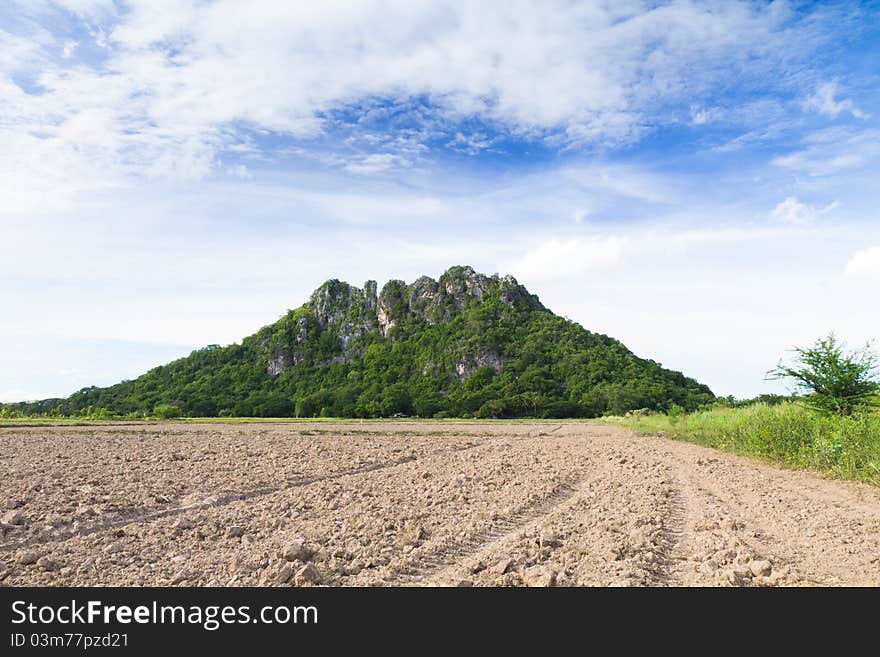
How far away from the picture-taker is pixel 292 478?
13.7 meters

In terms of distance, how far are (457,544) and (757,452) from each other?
1357 cm

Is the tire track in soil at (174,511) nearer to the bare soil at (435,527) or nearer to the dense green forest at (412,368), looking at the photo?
the bare soil at (435,527)

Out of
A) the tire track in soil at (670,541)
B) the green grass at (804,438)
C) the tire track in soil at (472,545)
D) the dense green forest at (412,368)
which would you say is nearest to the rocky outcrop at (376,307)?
the dense green forest at (412,368)

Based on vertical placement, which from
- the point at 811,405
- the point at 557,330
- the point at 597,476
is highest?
the point at 557,330

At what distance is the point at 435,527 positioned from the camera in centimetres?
801

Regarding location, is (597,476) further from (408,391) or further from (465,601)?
(408,391)

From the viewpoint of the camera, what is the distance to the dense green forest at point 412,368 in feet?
256

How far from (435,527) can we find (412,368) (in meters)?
92.9

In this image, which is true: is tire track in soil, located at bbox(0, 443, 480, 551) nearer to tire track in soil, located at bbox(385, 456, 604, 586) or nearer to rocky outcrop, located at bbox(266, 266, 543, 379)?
tire track in soil, located at bbox(385, 456, 604, 586)

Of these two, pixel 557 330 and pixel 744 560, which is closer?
pixel 744 560

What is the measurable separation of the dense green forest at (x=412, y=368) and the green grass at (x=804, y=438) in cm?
4415

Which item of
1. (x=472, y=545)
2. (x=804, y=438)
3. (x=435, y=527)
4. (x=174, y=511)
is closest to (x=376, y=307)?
(x=804, y=438)

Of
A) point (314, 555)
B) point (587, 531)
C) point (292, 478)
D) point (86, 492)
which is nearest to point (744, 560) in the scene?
point (587, 531)

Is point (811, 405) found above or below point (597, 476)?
above
